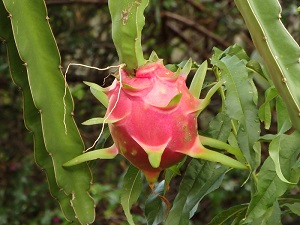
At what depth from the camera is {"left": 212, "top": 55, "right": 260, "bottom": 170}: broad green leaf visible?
85cm

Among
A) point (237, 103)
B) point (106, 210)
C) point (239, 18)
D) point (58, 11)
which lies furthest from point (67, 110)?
point (239, 18)

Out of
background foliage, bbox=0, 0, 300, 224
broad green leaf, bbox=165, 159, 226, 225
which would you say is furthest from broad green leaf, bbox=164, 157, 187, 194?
background foliage, bbox=0, 0, 300, 224

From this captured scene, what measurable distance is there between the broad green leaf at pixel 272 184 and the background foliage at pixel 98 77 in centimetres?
117

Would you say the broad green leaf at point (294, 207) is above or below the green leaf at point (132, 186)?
below

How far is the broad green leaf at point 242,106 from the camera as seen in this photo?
2.80 feet

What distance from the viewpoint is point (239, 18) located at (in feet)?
8.74

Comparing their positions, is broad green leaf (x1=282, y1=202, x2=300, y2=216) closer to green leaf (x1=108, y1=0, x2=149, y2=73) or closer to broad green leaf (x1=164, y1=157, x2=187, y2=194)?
broad green leaf (x1=164, y1=157, x2=187, y2=194)

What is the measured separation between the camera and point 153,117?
800mm

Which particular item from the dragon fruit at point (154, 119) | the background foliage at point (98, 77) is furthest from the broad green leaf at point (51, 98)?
the background foliage at point (98, 77)

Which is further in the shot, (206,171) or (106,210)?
(106,210)

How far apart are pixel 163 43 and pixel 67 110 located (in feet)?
5.30

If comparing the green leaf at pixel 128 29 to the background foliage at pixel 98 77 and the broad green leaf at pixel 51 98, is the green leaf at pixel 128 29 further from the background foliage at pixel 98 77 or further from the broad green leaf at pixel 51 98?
the background foliage at pixel 98 77

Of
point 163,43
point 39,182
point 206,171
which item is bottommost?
point 39,182

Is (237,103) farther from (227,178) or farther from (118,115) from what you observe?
(227,178)
